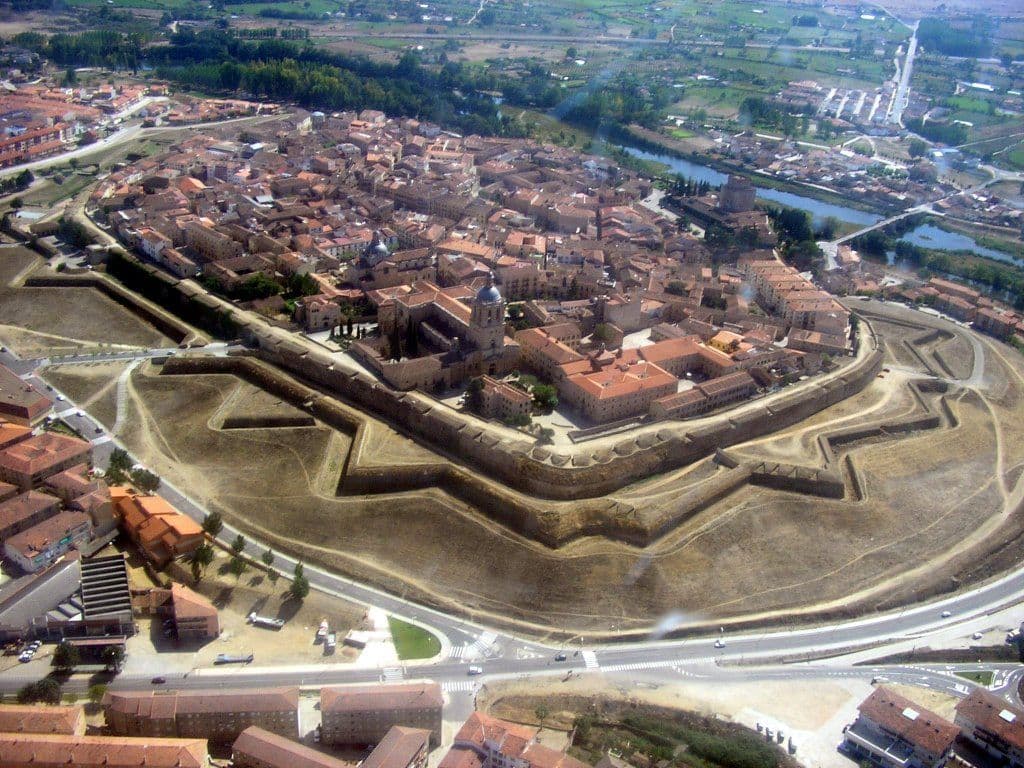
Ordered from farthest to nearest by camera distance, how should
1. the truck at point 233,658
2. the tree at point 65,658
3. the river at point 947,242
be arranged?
the river at point 947,242, the truck at point 233,658, the tree at point 65,658

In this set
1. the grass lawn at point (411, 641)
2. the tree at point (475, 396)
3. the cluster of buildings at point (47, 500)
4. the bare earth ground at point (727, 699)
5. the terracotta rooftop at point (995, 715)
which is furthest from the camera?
the tree at point (475, 396)

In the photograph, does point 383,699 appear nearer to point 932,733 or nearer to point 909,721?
point 909,721

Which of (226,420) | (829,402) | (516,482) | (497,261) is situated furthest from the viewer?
(497,261)

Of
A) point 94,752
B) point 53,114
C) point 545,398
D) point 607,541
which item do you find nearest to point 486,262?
point 545,398

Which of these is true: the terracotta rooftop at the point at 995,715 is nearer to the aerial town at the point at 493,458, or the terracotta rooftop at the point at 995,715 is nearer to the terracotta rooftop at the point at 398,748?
the aerial town at the point at 493,458

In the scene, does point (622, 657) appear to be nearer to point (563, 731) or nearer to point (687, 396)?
point (563, 731)

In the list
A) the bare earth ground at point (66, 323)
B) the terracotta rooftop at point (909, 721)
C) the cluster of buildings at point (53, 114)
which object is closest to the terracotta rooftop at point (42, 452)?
the bare earth ground at point (66, 323)

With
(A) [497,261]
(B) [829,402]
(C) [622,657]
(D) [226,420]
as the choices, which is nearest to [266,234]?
(A) [497,261]
